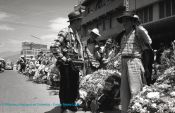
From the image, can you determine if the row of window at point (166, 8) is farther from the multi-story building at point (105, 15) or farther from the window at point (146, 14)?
the multi-story building at point (105, 15)

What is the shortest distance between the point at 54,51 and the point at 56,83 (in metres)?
7.23

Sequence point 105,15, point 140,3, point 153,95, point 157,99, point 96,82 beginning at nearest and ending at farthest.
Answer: point 157,99
point 153,95
point 96,82
point 140,3
point 105,15

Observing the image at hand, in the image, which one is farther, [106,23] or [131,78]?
[106,23]

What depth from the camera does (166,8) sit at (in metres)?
22.8

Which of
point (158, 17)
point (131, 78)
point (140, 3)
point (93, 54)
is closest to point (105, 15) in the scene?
point (140, 3)

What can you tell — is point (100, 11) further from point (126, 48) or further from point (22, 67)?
point (126, 48)

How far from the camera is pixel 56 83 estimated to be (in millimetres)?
13859

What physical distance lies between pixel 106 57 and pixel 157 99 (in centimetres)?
599

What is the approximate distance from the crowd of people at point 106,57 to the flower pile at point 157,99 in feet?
4.23

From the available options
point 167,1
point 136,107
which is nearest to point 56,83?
point 136,107

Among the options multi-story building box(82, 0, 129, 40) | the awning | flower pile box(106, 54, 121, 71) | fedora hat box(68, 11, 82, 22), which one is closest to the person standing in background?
fedora hat box(68, 11, 82, 22)

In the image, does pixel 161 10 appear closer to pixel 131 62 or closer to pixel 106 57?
pixel 106 57

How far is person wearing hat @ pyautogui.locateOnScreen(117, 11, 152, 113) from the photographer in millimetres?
5355

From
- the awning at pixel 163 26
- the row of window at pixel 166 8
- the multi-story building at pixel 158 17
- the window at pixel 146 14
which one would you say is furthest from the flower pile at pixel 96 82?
the window at pixel 146 14
